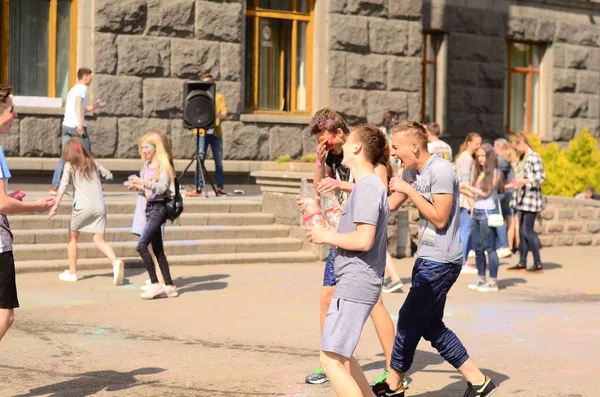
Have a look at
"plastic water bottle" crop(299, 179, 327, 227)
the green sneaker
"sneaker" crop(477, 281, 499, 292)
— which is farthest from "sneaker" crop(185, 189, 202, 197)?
"plastic water bottle" crop(299, 179, 327, 227)

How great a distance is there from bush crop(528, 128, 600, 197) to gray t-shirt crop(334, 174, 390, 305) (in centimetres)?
1536

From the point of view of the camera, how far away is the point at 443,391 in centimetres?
726

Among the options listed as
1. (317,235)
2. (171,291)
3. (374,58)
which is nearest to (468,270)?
(171,291)

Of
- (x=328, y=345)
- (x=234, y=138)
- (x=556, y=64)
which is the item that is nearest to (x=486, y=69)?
(x=556, y=64)

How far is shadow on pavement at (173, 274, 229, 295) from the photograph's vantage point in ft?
38.8

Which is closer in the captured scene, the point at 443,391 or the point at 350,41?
the point at 443,391

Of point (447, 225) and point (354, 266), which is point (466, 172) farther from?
point (354, 266)

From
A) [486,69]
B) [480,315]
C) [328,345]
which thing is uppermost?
[486,69]

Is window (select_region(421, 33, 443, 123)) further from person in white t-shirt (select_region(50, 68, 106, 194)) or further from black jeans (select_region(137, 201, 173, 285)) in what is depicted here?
black jeans (select_region(137, 201, 173, 285))

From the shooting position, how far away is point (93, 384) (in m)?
7.24

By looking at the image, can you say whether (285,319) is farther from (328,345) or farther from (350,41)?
(350,41)

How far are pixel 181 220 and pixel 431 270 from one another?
27.5 feet

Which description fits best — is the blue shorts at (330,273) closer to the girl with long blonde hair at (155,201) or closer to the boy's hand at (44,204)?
the boy's hand at (44,204)

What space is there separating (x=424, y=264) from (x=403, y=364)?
2.04ft
